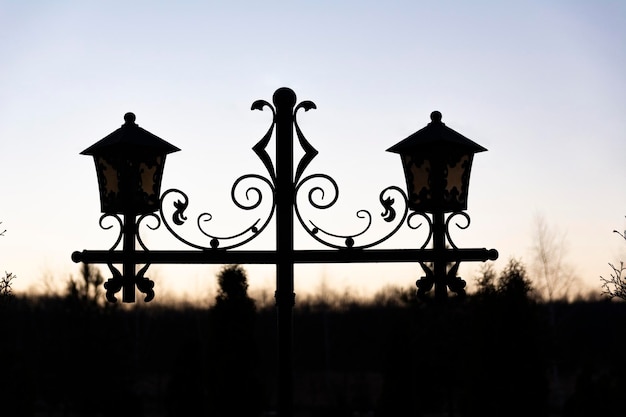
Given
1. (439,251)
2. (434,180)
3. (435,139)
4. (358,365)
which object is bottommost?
(439,251)

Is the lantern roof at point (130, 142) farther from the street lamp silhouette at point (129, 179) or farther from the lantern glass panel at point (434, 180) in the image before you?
the lantern glass panel at point (434, 180)

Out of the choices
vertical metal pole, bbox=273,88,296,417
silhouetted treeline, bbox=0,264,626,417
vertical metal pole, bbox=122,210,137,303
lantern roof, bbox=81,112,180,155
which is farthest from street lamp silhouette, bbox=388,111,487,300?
silhouetted treeline, bbox=0,264,626,417

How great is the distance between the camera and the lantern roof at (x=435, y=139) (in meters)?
5.10

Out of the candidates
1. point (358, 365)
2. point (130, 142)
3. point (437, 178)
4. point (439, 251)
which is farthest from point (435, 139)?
point (358, 365)

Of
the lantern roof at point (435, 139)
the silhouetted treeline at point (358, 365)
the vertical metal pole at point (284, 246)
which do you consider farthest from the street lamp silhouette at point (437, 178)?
the silhouetted treeline at point (358, 365)

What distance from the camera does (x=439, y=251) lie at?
498cm

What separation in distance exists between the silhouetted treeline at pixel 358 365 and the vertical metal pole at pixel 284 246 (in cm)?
1126

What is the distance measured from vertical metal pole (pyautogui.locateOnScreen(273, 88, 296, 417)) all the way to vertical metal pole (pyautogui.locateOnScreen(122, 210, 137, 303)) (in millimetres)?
910

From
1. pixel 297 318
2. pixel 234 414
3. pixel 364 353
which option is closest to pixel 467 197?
pixel 234 414

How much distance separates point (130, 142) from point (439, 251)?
1.88 meters

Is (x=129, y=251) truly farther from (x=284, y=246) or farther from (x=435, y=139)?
(x=435, y=139)

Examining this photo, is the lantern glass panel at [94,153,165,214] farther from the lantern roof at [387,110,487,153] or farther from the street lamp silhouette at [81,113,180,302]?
the lantern roof at [387,110,487,153]

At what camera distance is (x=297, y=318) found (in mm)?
46938

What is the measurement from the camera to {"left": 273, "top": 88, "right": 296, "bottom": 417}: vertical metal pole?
4.88 m
